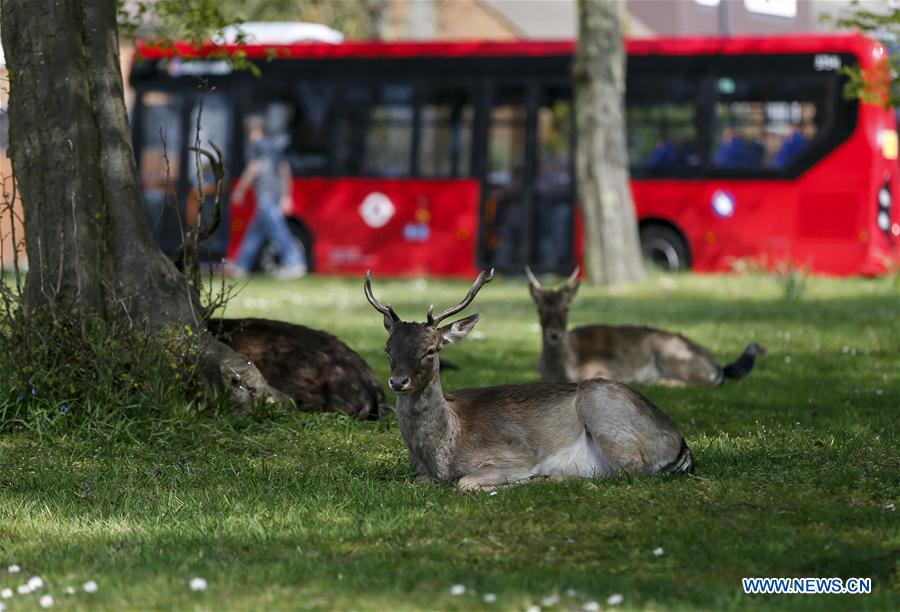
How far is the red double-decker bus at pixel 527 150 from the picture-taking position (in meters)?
24.0

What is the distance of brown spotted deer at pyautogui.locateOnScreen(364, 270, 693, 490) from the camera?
26.4ft

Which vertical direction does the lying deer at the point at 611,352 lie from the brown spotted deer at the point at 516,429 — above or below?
below

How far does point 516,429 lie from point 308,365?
2.94 m

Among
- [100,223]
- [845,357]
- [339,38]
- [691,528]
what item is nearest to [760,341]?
[845,357]

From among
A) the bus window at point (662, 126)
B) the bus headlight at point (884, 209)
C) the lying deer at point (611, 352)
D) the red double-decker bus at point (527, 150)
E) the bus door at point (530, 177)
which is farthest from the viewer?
the bus door at point (530, 177)

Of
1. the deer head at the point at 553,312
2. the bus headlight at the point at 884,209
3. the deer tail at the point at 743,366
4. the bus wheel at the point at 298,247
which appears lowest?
the bus wheel at the point at 298,247

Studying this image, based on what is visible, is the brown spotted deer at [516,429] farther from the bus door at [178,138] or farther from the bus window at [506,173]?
the bus door at [178,138]

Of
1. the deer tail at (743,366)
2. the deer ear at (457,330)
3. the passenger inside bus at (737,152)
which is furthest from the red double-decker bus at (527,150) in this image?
the deer ear at (457,330)

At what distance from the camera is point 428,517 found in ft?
23.9

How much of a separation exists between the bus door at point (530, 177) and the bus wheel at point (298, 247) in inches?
131

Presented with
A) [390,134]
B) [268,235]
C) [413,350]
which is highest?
[413,350]

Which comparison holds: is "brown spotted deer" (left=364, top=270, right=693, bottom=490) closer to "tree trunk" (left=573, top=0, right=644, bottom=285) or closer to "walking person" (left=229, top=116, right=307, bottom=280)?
"tree trunk" (left=573, top=0, right=644, bottom=285)

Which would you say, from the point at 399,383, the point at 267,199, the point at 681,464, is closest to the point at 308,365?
the point at 399,383

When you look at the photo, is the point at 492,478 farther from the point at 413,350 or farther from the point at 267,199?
the point at 267,199
